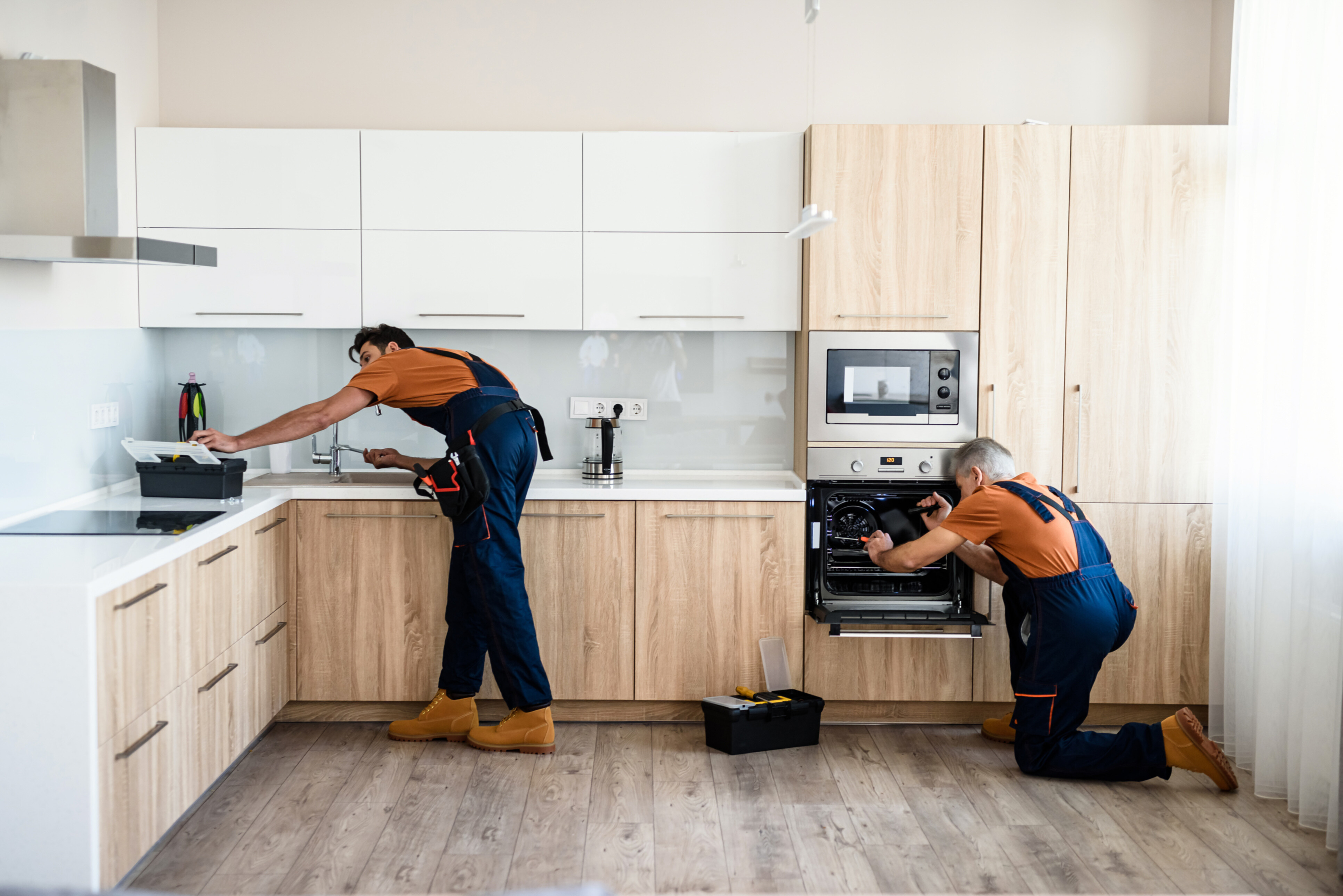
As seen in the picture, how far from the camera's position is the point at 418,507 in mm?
3559

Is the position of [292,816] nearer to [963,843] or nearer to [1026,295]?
[963,843]

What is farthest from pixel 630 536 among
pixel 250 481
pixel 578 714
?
pixel 250 481

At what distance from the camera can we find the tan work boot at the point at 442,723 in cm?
348

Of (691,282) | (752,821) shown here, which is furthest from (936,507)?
(752,821)

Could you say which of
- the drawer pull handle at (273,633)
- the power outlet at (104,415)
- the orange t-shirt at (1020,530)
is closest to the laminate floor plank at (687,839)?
the orange t-shirt at (1020,530)

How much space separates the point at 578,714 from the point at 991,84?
111 inches

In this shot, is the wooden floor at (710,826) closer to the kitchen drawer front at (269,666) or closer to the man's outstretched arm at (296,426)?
the kitchen drawer front at (269,666)

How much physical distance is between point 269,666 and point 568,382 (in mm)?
1490

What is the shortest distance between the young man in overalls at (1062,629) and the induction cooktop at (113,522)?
6.78ft

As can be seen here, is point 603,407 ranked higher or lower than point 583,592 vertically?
higher

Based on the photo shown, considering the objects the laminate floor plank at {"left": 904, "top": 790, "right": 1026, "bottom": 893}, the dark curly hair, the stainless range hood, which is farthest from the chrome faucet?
the laminate floor plank at {"left": 904, "top": 790, "right": 1026, "bottom": 893}

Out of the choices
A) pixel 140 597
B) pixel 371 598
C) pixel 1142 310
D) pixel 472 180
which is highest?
pixel 472 180

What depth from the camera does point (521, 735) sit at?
339 cm

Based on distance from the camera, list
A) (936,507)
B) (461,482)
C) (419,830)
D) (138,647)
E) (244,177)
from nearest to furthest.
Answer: (138,647) → (419,830) → (461,482) → (936,507) → (244,177)
